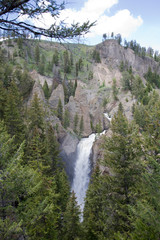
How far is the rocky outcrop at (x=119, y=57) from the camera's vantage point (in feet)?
313

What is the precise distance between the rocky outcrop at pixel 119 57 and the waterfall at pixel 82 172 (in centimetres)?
7189

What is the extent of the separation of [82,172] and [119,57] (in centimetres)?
8737

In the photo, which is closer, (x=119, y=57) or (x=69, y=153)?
(x=69, y=153)

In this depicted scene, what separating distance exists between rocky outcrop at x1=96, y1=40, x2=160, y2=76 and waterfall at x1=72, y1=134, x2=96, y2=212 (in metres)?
71.9

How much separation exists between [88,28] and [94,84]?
75.2 meters

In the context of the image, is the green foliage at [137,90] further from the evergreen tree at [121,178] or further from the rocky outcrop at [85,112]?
the evergreen tree at [121,178]

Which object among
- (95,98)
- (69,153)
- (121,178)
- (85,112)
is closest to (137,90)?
(95,98)

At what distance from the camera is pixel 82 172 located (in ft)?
104

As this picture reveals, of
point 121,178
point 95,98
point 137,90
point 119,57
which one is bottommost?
point 121,178

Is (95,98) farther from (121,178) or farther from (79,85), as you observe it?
(121,178)

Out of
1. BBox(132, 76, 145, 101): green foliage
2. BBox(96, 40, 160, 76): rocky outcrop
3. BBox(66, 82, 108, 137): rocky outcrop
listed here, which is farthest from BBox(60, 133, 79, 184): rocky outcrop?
BBox(96, 40, 160, 76): rocky outcrop

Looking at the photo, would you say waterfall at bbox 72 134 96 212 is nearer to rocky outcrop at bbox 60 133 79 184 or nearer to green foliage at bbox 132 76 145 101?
rocky outcrop at bbox 60 133 79 184

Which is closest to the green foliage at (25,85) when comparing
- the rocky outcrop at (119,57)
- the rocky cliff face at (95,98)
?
the rocky cliff face at (95,98)

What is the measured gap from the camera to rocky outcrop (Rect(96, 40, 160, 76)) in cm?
9531
